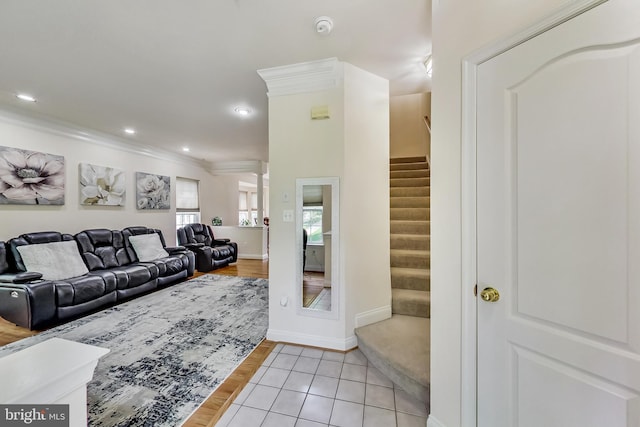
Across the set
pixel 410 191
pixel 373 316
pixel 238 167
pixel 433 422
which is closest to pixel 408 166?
pixel 410 191

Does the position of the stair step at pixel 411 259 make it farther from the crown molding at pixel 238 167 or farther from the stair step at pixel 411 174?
the crown molding at pixel 238 167

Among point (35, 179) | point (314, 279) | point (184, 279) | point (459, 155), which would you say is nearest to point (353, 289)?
point (314, 279)

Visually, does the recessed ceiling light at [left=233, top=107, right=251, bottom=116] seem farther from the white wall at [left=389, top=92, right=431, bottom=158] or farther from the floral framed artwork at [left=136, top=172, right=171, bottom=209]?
the white wall at [left=389, top=92, right=431, bottom=158]

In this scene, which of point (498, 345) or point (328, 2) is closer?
point (498, 345)

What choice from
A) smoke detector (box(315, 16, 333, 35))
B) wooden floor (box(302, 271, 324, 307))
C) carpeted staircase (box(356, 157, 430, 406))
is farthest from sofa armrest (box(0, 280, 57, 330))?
smoke detector (box(315, 16, 333, 35))

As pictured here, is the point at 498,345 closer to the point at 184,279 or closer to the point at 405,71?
the point at 405,71

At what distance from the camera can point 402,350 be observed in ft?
6.52

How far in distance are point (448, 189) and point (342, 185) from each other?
Result: 1058 millimetres

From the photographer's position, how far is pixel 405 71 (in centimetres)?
245

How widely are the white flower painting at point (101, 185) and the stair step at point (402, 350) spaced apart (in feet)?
15.3

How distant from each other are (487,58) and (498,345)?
135cm

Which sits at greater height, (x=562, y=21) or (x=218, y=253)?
(x=562, y=21)

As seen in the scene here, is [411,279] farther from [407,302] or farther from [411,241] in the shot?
[411,241]

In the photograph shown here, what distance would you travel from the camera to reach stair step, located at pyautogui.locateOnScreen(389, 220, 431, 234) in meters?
3.25
